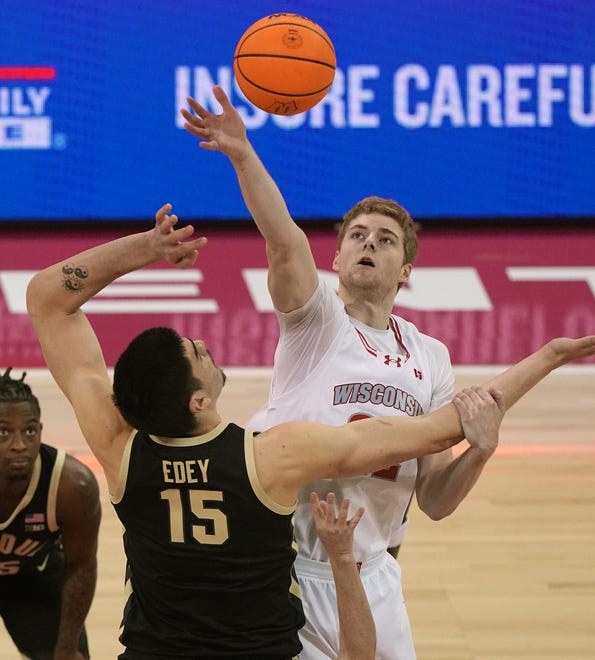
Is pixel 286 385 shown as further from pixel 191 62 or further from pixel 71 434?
pixel 191 62

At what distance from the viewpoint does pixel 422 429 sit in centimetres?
275

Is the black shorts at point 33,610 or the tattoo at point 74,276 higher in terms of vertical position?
the tattoo at point 74,276

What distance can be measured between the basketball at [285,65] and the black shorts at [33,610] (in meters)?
1.90

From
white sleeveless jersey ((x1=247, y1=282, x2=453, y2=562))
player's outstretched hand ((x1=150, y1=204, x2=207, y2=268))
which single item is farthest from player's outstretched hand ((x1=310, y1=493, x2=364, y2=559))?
player's outstretched hand ((x1=150, y1=204, x2=207, y2=268))

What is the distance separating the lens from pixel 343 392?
3357mm

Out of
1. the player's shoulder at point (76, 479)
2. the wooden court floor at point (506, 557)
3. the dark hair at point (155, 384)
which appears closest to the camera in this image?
the dark hair at point (155, 384)

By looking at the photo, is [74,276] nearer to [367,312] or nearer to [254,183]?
[254,183]

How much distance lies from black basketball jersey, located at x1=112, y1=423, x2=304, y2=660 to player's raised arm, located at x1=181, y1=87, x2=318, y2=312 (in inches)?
23.2

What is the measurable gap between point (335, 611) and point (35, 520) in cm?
111

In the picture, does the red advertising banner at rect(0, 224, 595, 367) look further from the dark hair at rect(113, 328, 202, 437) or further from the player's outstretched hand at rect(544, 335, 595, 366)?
the dark hair at rect(113, 328, 202, 437)

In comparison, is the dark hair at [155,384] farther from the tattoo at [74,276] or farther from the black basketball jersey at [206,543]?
the tattoo at [74,276]

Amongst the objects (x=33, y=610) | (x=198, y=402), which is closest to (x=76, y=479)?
(x=33, y=610)

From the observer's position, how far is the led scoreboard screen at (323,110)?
9.57m

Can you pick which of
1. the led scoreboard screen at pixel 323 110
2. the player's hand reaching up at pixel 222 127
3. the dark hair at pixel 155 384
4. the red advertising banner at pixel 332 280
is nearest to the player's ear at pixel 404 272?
the player's hand reaching up at pixel 222 127
